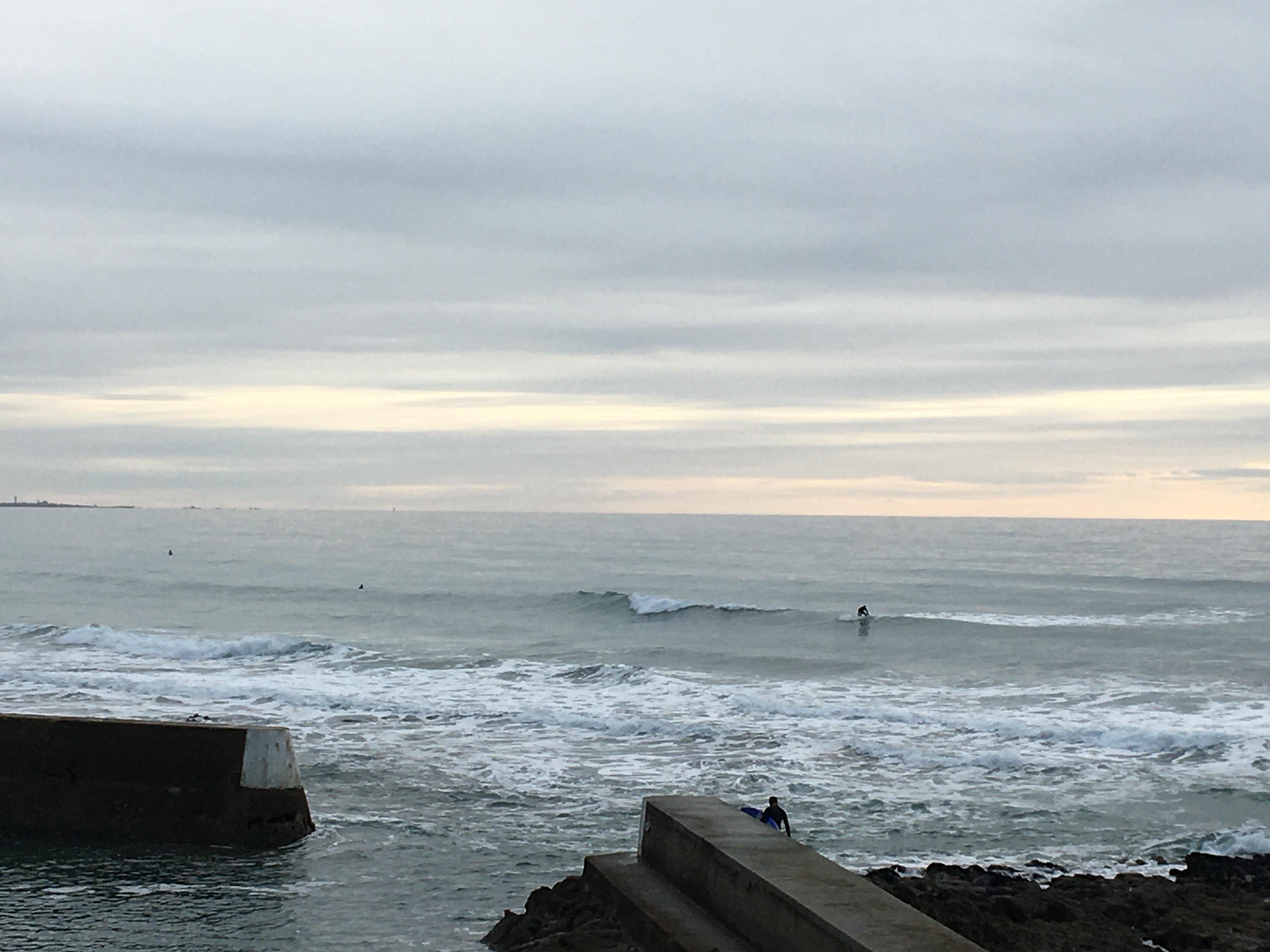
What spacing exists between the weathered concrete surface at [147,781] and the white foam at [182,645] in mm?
17571

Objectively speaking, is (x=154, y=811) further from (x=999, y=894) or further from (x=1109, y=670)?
(x=1109, y=670)

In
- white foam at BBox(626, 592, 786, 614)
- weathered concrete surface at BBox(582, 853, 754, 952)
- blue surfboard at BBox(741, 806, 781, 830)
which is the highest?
blue surfboard at BBox(741, 806, 781, 830)

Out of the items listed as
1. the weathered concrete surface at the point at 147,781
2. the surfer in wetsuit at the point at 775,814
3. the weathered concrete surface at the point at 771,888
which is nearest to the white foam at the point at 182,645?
the weathered concrete surface at the point at 147,781

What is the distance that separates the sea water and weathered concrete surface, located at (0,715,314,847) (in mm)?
337

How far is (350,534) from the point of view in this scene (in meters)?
118

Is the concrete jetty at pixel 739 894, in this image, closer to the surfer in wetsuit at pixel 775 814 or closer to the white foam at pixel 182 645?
the surfer in wetsuit at pixel 775 814

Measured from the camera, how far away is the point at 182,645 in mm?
31141

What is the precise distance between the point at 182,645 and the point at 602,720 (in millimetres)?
15816

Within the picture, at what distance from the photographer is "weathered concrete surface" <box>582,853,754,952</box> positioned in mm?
7594

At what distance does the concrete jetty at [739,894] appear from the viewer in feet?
21.8

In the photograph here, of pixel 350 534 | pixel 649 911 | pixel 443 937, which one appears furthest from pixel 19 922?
pixel 350 534

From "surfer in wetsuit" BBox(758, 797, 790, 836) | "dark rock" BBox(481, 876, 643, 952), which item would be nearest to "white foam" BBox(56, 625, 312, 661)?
"dark rock" BBox(481, 876, 643, 952)

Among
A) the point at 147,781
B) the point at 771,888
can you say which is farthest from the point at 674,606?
the point at 771,888

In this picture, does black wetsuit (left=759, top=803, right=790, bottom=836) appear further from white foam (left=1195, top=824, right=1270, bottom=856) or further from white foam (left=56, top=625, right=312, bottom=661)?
white foam (left=56, top=625, right=312, bottom=661)
